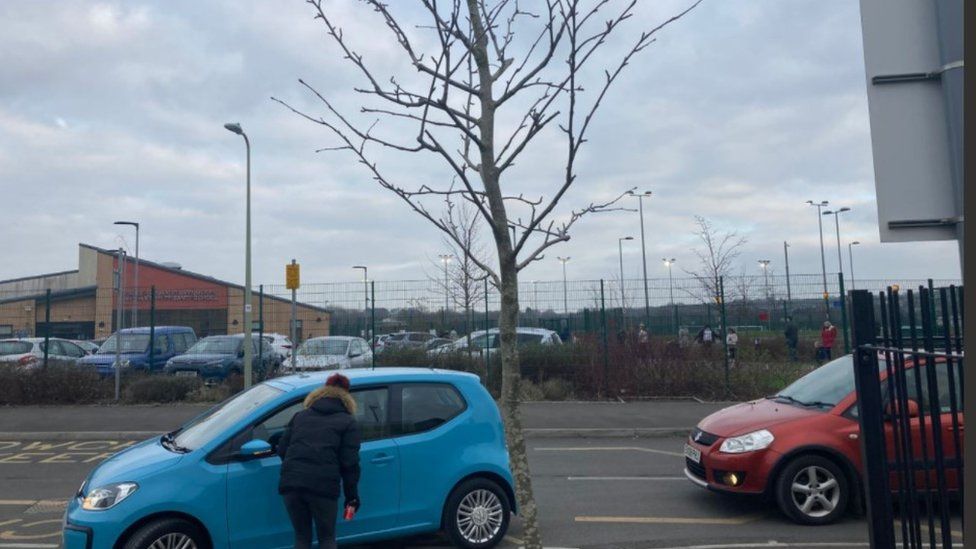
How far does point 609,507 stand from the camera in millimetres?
8578

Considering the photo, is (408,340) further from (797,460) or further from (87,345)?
(797,460)

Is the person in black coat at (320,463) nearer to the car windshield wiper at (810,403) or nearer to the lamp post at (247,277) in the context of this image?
the car windshield wiper at (810,403)

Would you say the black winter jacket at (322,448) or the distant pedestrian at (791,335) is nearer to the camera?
the black winter jacket at (322,448)

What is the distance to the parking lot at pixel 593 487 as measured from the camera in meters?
7.47

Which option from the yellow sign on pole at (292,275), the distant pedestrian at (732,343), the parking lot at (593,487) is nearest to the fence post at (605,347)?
the parking lot at (593,487)

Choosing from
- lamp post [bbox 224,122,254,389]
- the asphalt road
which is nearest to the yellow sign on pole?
lamp post [bbox 224,122,254,389]

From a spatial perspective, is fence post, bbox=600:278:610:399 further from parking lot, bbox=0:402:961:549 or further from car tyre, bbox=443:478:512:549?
car tyre, bbox=443:478:512:549

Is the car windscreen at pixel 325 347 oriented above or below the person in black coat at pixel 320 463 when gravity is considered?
above

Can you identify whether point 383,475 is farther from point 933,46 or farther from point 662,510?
point 933,46

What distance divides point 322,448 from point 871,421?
365 cm

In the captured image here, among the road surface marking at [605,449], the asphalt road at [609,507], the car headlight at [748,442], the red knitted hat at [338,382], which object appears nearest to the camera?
the red knitted hat at [338,382]

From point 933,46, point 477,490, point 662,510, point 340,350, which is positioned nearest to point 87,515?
point 477,490

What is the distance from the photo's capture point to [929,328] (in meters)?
3.33

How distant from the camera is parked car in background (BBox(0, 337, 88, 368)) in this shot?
1822cm
